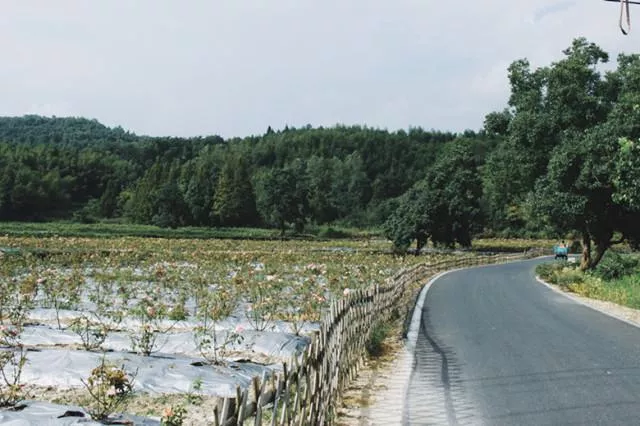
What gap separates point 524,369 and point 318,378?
4607 millimetres

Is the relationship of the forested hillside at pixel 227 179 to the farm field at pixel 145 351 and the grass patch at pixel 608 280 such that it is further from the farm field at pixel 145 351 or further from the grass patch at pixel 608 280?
the farm field at pixel 145 351

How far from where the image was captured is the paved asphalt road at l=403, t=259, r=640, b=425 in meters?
7.37

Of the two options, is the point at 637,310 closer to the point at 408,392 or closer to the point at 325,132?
the point at 408,392

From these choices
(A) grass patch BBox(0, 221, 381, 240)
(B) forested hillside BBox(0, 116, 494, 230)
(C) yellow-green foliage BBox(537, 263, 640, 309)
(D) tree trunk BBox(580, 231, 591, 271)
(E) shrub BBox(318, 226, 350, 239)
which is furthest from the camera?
(B) forested hillside BBox(0, 116, 494, 230)

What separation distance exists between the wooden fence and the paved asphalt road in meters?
0.91

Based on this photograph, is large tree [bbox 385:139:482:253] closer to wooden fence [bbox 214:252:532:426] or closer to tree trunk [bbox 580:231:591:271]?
tree trunk [bbox 580:231:591:271]

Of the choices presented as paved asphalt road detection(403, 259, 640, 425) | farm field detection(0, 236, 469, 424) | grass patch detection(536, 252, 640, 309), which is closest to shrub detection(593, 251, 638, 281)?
grass patch detection(536, 252, 640, 309)

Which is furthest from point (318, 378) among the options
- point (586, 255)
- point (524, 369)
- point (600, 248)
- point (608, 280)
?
point (586, 255)

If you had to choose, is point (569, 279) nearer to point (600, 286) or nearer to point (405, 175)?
point (600, 286)

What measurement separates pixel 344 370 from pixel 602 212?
22635 mm

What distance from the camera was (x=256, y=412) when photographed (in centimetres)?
428

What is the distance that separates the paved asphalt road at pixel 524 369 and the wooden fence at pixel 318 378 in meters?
0.91

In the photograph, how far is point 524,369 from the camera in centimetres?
973

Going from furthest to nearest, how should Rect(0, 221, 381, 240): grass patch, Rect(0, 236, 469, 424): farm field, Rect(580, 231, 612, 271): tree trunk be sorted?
Rect(0, 221, 381, 240): grass patch, Rect(580, 231, 612, 271): tree trunk, Rect(0, 236, 469, 424): farm field
